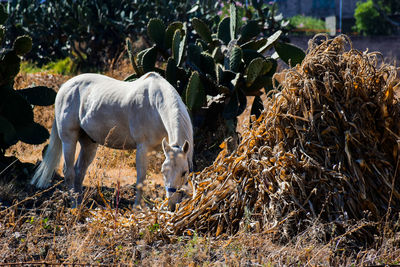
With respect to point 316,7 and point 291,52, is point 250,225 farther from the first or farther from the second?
point 316,7

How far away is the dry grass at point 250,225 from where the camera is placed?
404 centimetres

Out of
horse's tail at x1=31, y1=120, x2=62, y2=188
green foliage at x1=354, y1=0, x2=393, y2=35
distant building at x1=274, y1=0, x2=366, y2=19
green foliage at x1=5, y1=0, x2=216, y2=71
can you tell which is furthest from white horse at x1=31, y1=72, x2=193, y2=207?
distant building at x1=274, y1=0, x2=366, y2=19

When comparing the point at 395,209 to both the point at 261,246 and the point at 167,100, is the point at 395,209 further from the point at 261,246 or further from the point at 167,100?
the point at 167,100

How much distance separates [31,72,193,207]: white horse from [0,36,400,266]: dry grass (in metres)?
0.58

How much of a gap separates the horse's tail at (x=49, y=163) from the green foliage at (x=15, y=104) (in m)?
0.35

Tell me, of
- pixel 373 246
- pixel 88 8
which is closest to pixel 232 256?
pixel 373 246

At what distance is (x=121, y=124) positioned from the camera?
6.51 metres

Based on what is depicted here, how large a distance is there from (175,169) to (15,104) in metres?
2.96

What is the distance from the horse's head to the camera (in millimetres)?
5246

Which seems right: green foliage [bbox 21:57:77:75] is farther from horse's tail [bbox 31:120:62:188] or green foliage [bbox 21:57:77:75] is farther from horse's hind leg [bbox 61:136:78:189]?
horse's hind leg [bbox 61:136:78:189]

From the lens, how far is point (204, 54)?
800cm

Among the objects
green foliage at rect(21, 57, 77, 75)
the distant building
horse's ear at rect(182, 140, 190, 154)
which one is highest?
horse's ear at rect(182, 140, 190, 154)

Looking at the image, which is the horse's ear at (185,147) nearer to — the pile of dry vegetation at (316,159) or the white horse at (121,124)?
the white horse at (121,124)

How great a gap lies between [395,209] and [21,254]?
117 inches
